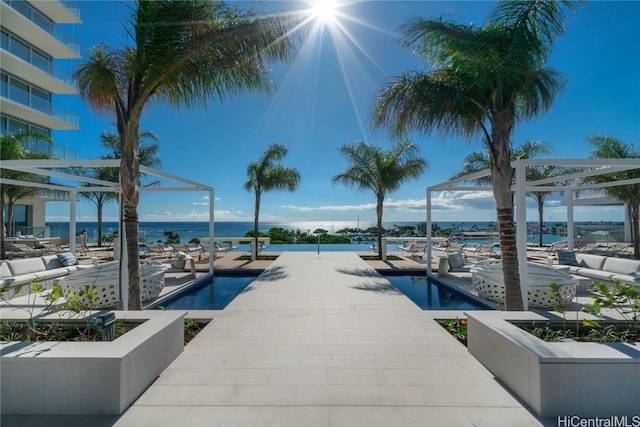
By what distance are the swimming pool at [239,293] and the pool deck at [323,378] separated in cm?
188

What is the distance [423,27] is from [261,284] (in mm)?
6543

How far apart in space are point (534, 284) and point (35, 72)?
27.8 metres

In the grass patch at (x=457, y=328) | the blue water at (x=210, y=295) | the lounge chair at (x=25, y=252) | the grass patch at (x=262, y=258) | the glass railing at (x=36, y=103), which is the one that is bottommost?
the blue water at (x=210, y=295)

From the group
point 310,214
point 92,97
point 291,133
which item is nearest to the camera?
point 92,97

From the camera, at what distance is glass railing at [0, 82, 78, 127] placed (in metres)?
17.3

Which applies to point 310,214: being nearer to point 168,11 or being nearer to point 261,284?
point 261,284

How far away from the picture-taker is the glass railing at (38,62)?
17.8 metres

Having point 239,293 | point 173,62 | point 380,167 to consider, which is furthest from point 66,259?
point 380,167

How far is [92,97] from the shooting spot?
4.79 meters

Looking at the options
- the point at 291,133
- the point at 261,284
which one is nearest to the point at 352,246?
the point at 291,133

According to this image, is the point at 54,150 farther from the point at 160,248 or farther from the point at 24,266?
the point at 24,266

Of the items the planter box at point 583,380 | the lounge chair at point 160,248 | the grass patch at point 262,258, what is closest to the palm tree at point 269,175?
the grass patch at point 262,258

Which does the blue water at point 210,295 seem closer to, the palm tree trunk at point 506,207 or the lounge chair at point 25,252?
the palm tree trunk at point 506,207

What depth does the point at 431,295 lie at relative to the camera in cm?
766
